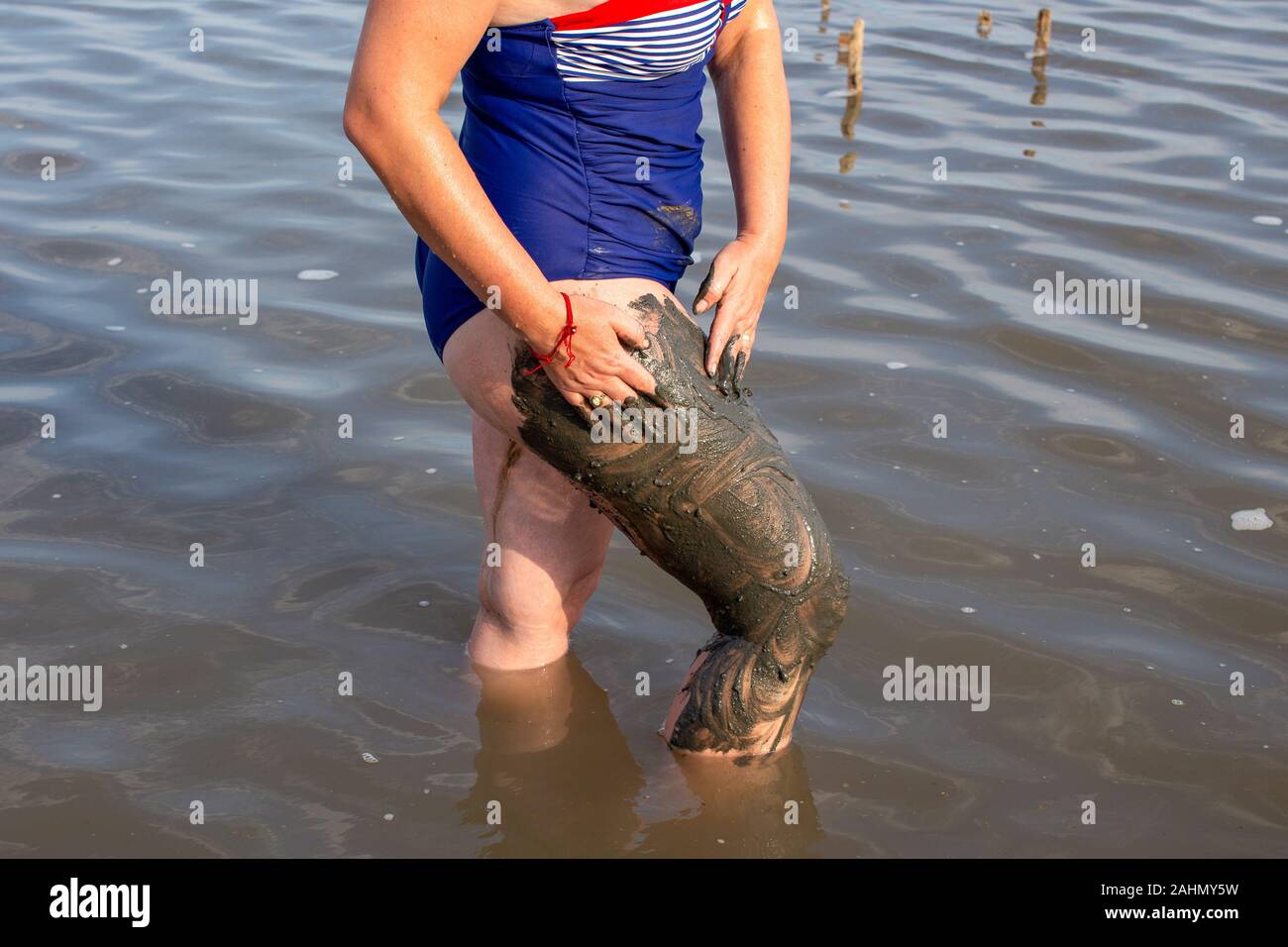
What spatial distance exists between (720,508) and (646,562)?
1.50 m

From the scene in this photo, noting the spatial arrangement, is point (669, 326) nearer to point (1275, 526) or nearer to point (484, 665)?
point (484, 665)

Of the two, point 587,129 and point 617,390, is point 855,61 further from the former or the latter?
point 617,390

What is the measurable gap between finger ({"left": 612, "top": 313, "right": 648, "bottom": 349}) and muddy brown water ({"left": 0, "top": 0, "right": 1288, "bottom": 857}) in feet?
3.53

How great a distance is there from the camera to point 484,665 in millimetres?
3705

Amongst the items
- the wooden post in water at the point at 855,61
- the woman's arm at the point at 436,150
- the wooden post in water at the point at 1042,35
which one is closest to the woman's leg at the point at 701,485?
the woman's arm at the point at 436,150

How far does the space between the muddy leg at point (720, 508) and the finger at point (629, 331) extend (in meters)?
0.03

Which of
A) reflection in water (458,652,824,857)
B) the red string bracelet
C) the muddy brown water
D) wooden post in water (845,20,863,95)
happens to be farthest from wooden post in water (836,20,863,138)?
the red string bracelet

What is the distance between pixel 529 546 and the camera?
3316mm

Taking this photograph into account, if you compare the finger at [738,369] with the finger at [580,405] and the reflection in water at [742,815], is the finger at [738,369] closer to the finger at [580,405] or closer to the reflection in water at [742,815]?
the finger at [580,405]

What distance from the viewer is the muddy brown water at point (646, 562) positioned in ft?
10.9

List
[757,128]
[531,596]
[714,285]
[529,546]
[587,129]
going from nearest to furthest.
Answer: [587,129], [714,285], [757,128], [529,546], [531,596]

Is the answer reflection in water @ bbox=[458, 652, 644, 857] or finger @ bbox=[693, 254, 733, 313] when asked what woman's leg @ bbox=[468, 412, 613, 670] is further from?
finger @ bbox=[693, 254, 733, 313]

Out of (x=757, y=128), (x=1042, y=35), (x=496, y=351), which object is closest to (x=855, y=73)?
(x=1042, y=35)

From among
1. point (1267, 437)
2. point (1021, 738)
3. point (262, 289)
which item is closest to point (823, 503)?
point (1021, 738)
